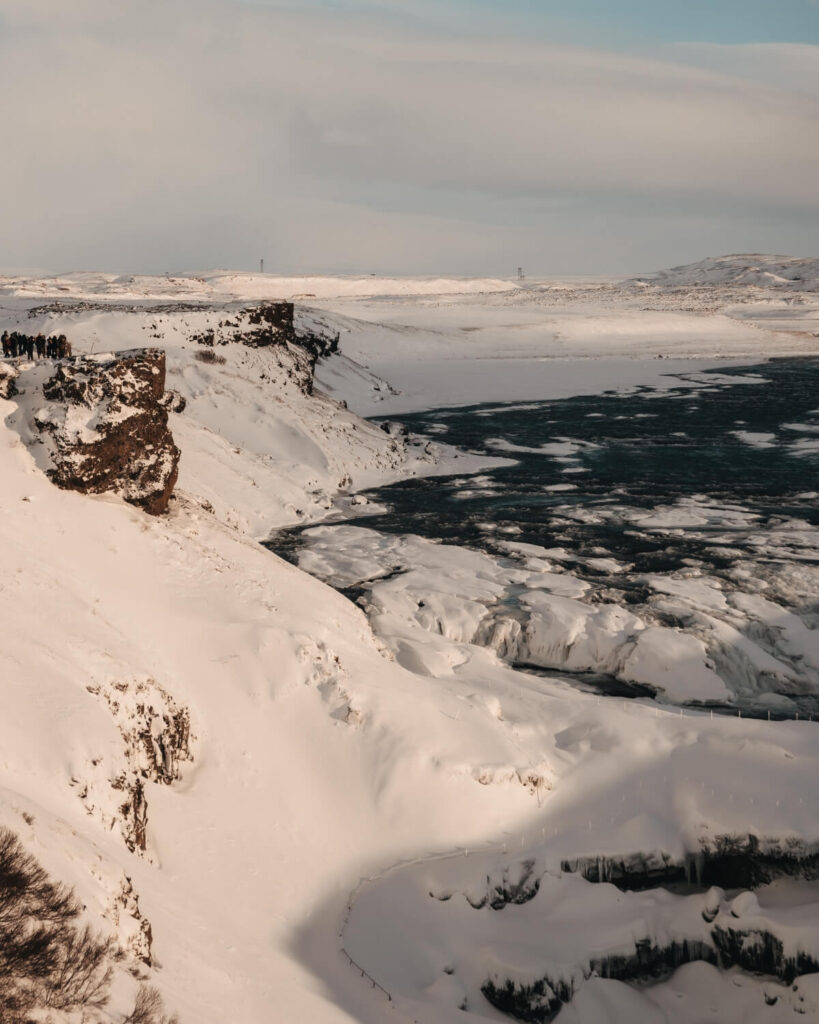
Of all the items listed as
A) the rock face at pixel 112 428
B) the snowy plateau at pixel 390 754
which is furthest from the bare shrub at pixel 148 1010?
the rock face at pixel 112 428

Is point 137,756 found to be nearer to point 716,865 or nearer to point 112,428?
point 716,865

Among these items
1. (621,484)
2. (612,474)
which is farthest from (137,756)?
(612,474)

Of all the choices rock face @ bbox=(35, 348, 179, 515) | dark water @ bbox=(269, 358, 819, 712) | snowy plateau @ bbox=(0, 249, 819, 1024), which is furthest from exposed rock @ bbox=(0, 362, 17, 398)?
dark water @ bbox=(269, 358, 819, 712)

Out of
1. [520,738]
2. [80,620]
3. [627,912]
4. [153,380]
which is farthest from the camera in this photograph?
[153,380]

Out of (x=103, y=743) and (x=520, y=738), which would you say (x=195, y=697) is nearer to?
(x=103, y=743)

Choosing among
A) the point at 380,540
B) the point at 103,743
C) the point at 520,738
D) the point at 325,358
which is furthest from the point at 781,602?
the point at 325,358

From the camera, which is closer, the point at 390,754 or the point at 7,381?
the point at 390,754
